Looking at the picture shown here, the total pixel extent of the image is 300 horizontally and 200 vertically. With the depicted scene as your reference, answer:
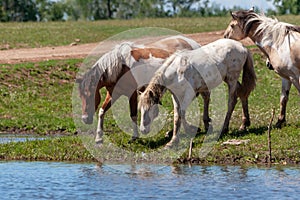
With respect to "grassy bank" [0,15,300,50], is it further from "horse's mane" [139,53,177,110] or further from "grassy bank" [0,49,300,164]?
"horse's mane" [139,53,177,110]

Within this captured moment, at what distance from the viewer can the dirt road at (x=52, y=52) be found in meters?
26.1

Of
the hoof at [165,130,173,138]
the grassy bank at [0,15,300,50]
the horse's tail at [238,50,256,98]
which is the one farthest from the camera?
the grassy bank at [0,15,300,50]

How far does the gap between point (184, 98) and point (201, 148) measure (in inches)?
38.9

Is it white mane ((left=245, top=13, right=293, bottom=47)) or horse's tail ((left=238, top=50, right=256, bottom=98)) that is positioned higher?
white mane ((left=245, top=13, right=293, bottom=47))

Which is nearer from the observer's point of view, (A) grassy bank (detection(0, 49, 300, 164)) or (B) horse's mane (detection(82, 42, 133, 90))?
(A) grassy bank (detection(0, 49, 300, 164))

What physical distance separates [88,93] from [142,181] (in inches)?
132

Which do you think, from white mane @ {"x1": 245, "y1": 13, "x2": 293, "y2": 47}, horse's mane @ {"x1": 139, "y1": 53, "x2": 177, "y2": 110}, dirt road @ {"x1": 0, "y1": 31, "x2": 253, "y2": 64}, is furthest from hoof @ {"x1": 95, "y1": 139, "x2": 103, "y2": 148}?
dirt road @ {"x1": 0, "y1": 31, "x2": 253, "y2": 64}

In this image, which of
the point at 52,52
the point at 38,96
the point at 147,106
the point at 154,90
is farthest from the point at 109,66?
the point at 52,52

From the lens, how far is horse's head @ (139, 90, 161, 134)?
13.3 meters

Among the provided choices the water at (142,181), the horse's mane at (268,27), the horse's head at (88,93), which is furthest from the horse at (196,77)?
the horse's head at (88,93)

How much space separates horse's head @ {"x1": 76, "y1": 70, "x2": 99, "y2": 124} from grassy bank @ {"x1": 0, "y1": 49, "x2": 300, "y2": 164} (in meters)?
0.54

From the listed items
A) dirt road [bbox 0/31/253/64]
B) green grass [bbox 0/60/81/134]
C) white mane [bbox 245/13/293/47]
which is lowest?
green grass [bbox 0/60/81/134]

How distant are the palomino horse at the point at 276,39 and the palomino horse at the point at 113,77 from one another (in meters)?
1.44

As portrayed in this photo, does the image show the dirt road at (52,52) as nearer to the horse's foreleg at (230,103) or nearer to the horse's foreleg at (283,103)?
the horse's foreleg at (230,103)
